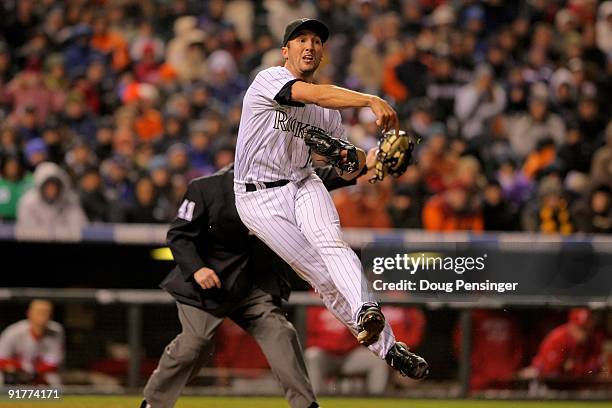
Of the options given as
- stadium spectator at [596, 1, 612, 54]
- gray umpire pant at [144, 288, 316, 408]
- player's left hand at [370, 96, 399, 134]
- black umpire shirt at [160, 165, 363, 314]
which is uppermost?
stadium spectator at [596, 1, 612, 54]

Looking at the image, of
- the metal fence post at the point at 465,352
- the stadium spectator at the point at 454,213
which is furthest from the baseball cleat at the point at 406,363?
the stadium spectator at the point at 454,213

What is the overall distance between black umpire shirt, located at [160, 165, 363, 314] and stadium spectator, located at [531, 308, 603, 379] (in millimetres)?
2998

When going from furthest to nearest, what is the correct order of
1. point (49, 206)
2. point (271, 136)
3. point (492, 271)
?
point (49, 206) → point (492, 271) → point (271, 136)

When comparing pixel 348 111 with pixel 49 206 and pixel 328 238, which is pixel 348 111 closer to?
pixel 49 206

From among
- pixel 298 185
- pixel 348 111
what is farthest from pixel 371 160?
pixel 348 111

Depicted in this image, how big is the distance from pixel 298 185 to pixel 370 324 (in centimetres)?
93

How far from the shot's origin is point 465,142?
12.1 m

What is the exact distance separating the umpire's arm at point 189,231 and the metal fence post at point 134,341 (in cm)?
252

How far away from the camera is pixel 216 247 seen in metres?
6.34

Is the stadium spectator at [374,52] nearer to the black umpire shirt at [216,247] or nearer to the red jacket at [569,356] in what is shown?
the red jacket at [569,356]

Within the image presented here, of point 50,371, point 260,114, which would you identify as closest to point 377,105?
point 260,114

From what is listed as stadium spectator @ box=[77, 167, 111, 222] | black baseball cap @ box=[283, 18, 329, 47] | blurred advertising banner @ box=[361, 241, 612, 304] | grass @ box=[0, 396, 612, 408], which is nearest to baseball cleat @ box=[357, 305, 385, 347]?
black baseball cap @ box=[283, 18, 329, 47]

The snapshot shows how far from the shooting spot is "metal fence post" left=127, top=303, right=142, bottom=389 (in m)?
8.53

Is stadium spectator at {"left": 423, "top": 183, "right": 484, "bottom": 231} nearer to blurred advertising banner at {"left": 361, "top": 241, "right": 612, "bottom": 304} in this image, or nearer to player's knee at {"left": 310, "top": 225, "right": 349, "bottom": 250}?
blurred advertising banner at {"left": 361, "top": 241, "right": 612, "bottom": 304}
